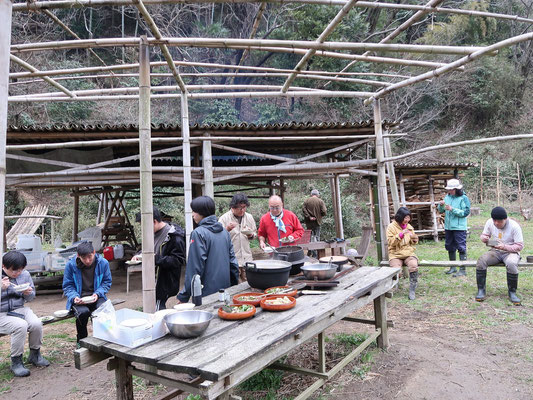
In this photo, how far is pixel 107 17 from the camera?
70.9ft

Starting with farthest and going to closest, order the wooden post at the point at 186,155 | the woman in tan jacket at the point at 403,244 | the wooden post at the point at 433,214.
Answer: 1. the wooden post at the point at 433,214
2. the woman in tan jacket at the point at 403,244
3. the wooden post at the point at 186,155

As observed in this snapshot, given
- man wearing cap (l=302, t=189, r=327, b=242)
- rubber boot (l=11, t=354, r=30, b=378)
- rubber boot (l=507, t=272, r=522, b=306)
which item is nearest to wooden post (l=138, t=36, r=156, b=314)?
rubber boot (l=11, t=354, r=30, b=378)

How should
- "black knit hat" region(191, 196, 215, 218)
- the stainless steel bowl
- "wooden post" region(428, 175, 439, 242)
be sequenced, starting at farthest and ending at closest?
"wooden post" region(428, 175, 439, 242) < the stainless steel bowl < "black knit hat" region(191, 196, 215, 218)

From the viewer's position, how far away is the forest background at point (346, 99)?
672 inches

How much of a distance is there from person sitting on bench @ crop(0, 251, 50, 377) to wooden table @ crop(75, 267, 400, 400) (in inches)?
88.2

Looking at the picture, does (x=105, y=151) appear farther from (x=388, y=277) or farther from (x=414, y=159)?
(x=414, y=159)

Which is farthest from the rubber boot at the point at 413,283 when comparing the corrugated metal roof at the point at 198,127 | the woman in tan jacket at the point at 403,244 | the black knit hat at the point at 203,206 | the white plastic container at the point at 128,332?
the white plastic container at the point at 128,332

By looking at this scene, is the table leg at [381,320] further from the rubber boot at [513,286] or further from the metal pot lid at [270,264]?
the rubber boot at [513,286]

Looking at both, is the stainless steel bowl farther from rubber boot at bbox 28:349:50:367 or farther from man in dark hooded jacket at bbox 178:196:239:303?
rubber boot at bbox 28:349:50:367

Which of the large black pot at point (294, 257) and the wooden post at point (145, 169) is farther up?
the wooden post at point (145, 169)

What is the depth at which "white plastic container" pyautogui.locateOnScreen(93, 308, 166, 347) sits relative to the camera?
2.19 m

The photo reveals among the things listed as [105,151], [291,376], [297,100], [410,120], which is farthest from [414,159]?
[291,376]

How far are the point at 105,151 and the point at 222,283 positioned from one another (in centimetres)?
502

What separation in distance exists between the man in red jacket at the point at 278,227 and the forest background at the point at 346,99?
932 centimetres
